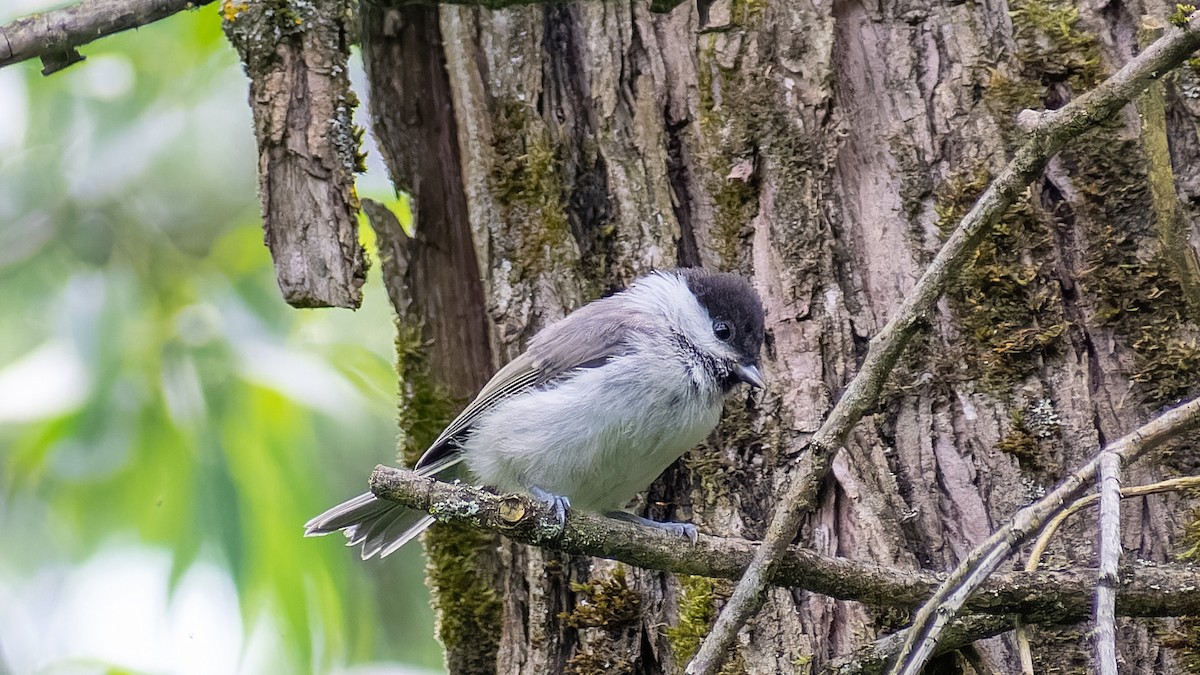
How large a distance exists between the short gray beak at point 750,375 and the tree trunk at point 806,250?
0.32ft

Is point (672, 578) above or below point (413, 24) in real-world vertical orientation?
below

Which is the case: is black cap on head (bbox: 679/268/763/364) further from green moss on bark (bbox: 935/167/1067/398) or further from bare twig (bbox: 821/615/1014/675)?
bare twig (bbox: 821/615/1014/675)

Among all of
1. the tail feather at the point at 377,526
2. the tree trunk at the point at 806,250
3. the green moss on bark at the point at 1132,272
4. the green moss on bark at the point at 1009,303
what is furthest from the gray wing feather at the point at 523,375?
the green moss on bark at the point at 1132,272

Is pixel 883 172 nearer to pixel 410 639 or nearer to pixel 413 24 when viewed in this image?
pixel 413 24

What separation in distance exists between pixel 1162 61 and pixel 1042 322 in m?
0.87

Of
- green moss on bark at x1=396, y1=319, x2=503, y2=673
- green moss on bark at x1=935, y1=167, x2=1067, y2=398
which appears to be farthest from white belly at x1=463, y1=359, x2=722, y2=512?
green moss on bark at x1=935, y1=167, x2=1067, y2=398

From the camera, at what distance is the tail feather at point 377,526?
3.04 metres

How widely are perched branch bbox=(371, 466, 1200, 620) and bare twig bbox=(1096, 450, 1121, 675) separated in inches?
17.5

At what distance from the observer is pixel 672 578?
2.88 meters

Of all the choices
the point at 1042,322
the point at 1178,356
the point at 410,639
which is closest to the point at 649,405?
the point at 1042,322

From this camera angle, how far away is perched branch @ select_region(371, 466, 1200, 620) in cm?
183

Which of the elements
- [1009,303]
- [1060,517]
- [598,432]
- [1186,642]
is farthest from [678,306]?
[1186,642]

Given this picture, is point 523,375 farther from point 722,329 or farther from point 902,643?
point 902,643

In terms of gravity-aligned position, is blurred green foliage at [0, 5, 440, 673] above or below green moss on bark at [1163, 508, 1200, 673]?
above
